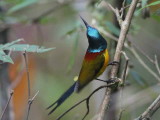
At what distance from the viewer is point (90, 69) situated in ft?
6.38

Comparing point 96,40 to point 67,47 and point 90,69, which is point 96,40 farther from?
point 67,47

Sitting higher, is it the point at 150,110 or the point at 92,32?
the point at 92,32

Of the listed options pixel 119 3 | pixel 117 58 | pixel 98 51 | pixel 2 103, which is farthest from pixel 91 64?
pixel 2 103

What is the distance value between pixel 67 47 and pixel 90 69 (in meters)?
2.60

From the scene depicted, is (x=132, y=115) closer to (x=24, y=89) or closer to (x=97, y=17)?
(x=97, y=17)

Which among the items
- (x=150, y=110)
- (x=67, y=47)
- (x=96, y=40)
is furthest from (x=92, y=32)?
(x=67, y=47)

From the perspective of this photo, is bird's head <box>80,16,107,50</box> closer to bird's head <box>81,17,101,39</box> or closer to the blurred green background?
bird's head <box>81,17,101,39</box>

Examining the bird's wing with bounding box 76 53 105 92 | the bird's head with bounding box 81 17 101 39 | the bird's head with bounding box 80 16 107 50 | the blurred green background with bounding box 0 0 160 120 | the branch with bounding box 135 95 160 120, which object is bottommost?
the blurred green background with bounding box 0 0 160 120

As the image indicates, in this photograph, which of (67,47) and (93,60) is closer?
(93,60)

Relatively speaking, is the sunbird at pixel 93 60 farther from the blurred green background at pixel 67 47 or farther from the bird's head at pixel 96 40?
the blurred green background at pixel 67 47

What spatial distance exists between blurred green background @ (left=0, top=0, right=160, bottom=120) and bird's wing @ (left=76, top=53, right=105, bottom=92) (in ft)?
1.70

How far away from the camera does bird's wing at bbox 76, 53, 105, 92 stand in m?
1.88

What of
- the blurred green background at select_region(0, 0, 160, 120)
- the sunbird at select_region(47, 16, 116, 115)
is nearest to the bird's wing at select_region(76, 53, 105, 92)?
the sunbird at select_region(47, 16, 116, 115)

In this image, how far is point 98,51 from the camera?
78.7 inches
